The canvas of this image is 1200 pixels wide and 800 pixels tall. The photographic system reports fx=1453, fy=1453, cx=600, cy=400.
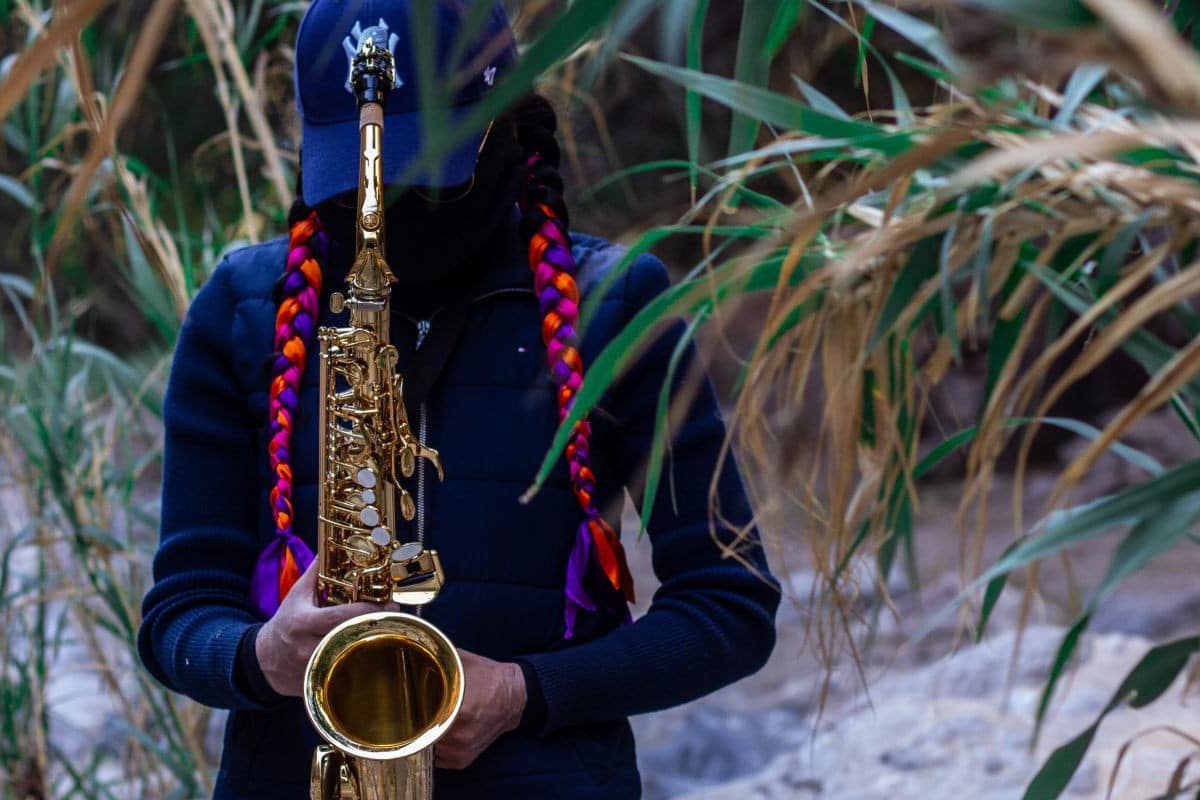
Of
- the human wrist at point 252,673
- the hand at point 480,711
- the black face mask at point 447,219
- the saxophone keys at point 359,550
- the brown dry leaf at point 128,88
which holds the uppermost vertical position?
the black face mask at point 447,219

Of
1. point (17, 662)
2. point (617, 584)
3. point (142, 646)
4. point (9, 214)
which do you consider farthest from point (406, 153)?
point (9, 214)

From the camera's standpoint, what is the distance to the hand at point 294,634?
1.05m

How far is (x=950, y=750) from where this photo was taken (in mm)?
2635

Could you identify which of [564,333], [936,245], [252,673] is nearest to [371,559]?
[252,673]

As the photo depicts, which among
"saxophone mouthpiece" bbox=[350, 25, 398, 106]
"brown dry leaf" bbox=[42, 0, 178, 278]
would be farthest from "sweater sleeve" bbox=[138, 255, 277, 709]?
"brown dry leaf" bbox=[42, 0, 178, 278]

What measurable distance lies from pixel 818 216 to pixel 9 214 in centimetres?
560

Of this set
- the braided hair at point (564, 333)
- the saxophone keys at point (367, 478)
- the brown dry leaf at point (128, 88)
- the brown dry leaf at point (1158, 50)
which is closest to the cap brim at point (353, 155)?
the braided hair at point (564, 333)

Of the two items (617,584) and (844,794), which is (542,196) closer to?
(617,584)

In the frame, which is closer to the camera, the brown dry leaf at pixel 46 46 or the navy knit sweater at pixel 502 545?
the brown dry leaf at pixel 46 46

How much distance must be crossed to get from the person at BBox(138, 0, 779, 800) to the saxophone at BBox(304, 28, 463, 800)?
0.02 metres

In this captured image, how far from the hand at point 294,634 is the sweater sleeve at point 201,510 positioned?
0.05m

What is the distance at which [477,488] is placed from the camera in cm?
112

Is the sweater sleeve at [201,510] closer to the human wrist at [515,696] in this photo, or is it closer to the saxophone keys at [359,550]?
Result: the saxophone keys at [359,550]

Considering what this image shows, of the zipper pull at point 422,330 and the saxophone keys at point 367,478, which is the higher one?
the zipper pull at point 422,330
